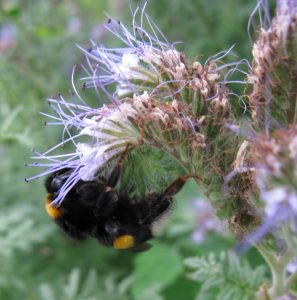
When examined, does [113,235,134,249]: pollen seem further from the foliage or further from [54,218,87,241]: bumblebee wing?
the foliage

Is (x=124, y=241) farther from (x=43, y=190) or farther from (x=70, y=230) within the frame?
(x=43, y=190)

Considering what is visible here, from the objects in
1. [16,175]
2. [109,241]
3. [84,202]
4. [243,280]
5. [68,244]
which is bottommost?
[68,244]

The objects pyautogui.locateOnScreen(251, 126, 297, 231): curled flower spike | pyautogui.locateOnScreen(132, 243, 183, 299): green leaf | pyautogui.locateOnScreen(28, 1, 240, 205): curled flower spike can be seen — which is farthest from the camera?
pyautogui.locateOnScreen(132, 243, 183, 299): green leaf

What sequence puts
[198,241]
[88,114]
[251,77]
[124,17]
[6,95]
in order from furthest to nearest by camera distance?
[124,17], [6,95], [198,241], [88,114], [251,77]

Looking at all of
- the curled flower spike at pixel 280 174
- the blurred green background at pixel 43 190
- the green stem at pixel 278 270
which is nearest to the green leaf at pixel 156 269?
the blurred green background at pixel 43 190

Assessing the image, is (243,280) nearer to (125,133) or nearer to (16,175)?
(125,133)

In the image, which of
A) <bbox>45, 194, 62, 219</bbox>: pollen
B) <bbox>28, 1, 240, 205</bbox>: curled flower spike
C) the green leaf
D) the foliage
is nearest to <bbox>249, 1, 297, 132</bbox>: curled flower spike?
<bbox>28, 1, 240, 205</bbox>: curled flower spike

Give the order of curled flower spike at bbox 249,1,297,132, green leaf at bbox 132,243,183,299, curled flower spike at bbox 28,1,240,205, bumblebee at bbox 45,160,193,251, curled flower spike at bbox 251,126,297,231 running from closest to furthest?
curled flower spike at bbox 251,126,297,231 < curled flower spike at bbox 249,1,297,132 < curled flower spike at bbox 28,1,240,205 < bumblebee at bbox 45,160,193,251 < green leaf at bbox 132,243,183,299

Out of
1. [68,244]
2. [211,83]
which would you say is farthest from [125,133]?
[68,244]
